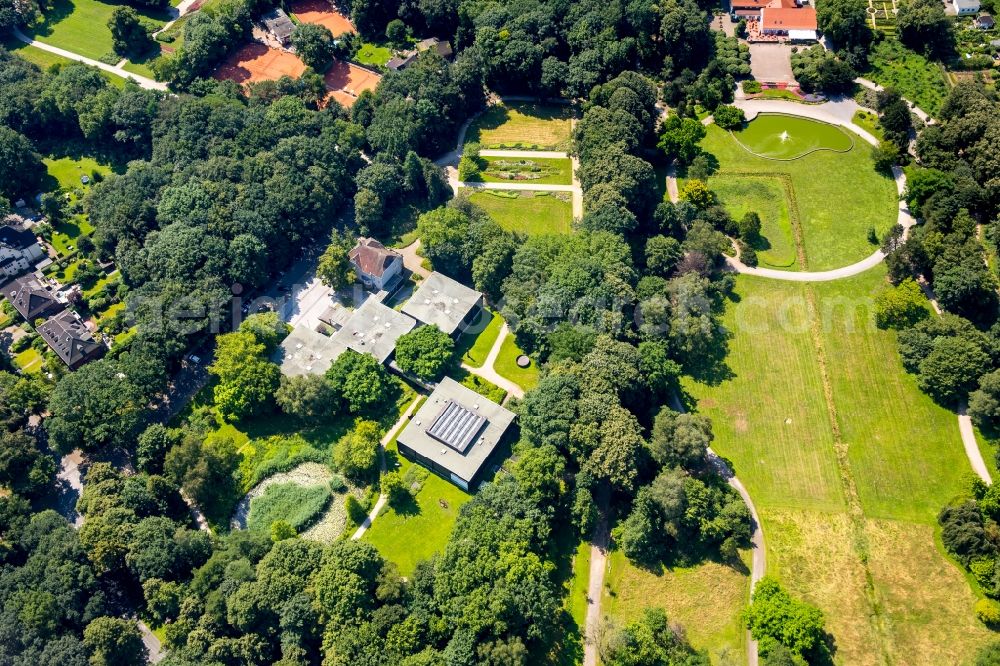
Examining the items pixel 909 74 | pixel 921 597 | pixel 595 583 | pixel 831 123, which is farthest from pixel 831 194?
pixel 595 583

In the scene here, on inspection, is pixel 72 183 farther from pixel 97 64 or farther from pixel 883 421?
pixel 883 421

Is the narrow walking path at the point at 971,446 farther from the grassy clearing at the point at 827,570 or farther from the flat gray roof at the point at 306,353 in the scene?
the flat gray roof at the point at 306,353

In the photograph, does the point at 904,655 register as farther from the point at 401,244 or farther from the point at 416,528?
the point at 401,244

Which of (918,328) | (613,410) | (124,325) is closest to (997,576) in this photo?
(918,328)

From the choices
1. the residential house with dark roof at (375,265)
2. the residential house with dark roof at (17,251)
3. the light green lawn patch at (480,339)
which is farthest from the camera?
the residential house with dark roof at (17,251)

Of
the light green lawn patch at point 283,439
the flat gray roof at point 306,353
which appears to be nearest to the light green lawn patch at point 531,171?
the flat gray roof at point 306,353

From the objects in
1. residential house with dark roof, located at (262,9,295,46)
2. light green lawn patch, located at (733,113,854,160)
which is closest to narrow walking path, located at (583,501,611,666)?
light green lawn patch, located at (733,113,854,160)

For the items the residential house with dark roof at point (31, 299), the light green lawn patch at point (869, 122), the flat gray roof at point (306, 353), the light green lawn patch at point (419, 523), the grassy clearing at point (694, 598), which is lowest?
the light green lawn patch at point (419, 523)
